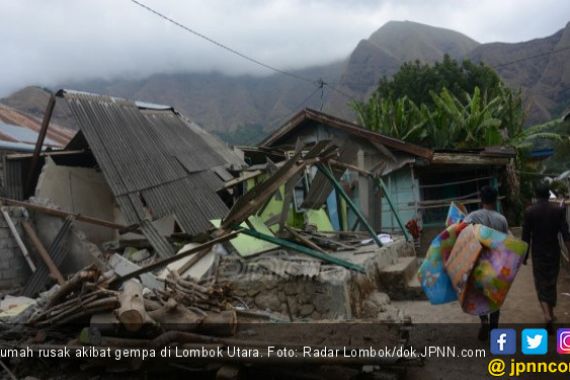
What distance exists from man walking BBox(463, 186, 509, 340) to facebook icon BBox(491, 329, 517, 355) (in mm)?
152

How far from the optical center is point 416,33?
194 feet

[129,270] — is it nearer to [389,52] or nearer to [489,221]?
[489,221]

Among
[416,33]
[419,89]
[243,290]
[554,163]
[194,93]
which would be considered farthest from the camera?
[416,33]

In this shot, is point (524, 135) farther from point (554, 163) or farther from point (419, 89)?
point (554, 163)

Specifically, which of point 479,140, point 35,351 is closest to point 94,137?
point 35,351

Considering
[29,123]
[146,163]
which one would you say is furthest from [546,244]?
[29,123]

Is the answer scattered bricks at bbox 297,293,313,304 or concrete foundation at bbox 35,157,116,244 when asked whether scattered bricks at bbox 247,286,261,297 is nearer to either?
scattered bricks at bbox 297,293,313,304

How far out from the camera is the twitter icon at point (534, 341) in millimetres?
3914

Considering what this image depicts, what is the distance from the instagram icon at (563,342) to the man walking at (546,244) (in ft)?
0.88

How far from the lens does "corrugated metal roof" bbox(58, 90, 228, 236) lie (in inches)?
318

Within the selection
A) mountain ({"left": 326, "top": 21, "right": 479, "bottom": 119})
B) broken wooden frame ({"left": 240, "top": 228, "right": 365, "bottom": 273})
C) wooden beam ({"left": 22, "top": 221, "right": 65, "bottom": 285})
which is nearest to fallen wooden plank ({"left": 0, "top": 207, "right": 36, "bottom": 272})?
wooden beam ({"left": 22, "top": 221, "right": 65, "bottom": 285})

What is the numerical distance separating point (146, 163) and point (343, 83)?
3846cm

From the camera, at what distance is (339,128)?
1430 centimetres

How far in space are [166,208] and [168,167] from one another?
4.49ft
